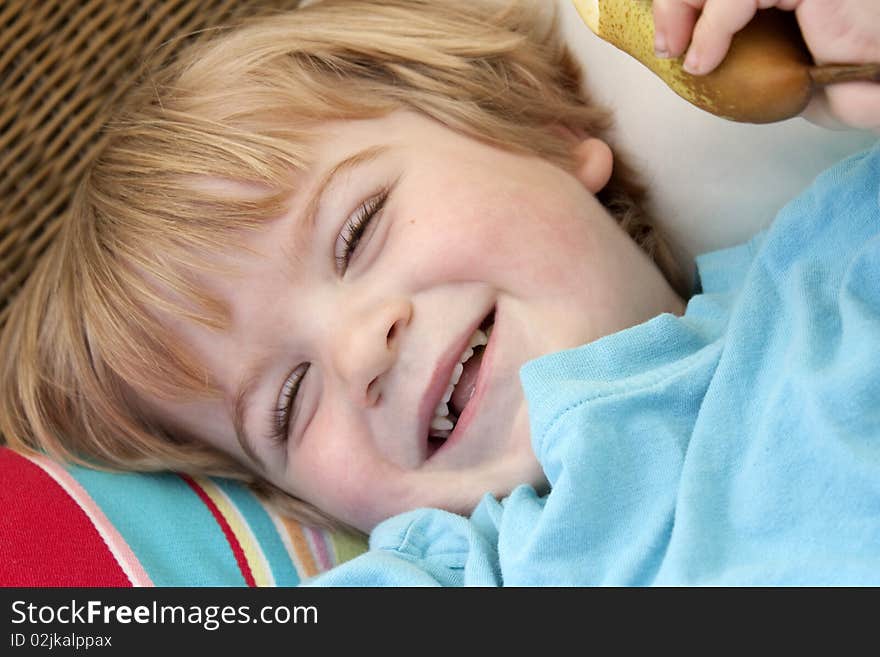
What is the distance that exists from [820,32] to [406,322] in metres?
0.38

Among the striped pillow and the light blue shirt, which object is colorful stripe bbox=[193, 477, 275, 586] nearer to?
the striped pillow

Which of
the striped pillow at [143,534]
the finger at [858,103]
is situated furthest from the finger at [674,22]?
the striped pillow at [143,534]

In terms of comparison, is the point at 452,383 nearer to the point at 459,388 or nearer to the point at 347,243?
the point at 459,388

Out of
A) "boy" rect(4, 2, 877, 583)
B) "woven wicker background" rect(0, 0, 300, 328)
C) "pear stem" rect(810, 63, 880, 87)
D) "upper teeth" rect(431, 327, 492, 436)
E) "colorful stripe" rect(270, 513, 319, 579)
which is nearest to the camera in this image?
"pear stem" rect(810, 63, 880, 87)

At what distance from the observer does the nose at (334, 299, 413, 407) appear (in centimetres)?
86

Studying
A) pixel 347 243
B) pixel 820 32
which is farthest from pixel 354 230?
pixel 820 32

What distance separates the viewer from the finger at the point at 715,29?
0.67m

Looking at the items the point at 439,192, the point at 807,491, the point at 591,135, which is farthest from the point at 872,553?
the point at 591,135

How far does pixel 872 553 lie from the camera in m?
0.64

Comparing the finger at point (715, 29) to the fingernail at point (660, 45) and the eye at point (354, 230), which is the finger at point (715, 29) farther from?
the eye at point (354, 230)

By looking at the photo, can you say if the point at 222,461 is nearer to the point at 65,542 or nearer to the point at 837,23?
the point at 65,542

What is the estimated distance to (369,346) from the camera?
33.7 inches

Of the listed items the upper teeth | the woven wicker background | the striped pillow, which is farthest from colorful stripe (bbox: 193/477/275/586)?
the woven wicker background

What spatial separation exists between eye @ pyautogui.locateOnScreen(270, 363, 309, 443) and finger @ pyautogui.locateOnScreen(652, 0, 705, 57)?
0.42 metres
